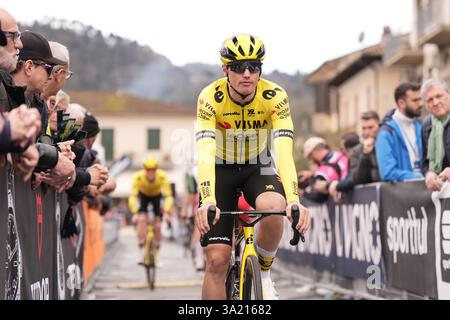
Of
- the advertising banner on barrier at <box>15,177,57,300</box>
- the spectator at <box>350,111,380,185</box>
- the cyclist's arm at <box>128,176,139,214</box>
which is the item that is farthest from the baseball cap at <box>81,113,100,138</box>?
the cyclist's arm at <box>128,176,139,214</box>

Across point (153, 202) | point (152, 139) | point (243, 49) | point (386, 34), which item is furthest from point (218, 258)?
point (152, 139)

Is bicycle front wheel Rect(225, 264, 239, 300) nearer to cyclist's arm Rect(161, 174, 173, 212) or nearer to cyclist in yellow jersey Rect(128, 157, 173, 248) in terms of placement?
cyclist in yellow jersey Rect(128, 157, 173, 248)

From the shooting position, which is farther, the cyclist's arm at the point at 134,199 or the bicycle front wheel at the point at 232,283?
the cyclist's arm at the point at 134,199

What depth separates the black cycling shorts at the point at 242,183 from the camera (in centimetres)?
595

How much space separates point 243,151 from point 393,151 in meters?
3.70

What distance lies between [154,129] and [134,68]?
73.6ft

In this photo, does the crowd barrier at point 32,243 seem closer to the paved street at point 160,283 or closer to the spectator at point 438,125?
the paved street at point 160,283

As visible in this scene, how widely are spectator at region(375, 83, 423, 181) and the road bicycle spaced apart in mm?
3556

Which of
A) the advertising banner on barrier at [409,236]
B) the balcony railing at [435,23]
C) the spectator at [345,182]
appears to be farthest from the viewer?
the balcony railing at [435,23]

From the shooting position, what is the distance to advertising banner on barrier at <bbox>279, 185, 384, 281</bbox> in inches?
387

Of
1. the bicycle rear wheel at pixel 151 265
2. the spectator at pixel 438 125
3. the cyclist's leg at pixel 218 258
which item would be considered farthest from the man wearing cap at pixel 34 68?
the bicycle rear wheel at pixel 151 265

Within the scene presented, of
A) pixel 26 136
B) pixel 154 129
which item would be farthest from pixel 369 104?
pixel 26 136
